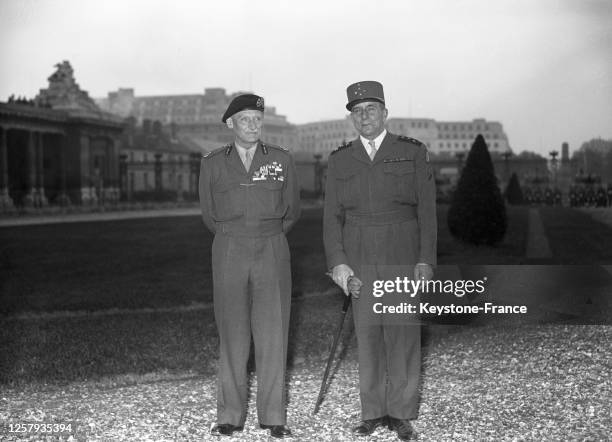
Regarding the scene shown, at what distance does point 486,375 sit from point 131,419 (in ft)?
10.3

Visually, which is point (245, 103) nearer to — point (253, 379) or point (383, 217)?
point (383, 217)

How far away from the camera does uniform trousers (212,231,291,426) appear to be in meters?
4.71

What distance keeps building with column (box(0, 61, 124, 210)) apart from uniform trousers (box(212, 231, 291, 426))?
112 ft

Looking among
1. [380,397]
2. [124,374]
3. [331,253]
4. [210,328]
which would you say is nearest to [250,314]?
[331,253]

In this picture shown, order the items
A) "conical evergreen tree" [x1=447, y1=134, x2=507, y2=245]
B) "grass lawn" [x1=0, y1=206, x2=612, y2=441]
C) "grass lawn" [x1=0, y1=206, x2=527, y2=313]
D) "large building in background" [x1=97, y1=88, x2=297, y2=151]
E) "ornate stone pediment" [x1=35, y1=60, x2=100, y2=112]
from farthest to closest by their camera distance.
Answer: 1. "large building in background" [x1=97, y1=88, x2=297, y2=151]
2. "ornate stone pediment" [x1=35, y1=60, x2=100, y2=112]
3. "conical evergreen tree" [x1=447, y1=134, x2=507, y2=245]
4. "grass lawn" [x1=0, y1=206, x2=527, y2=313]
5. "grass lawn" [x1=0, y1=206, x2=612, y2=441]

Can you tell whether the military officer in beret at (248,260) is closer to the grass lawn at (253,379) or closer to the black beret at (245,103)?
the black beret at (245,103)

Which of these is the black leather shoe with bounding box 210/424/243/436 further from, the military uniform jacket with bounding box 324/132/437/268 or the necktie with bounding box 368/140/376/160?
the necktie with bounding box 368/140/376/160

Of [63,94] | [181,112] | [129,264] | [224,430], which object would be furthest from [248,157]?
[181,112]

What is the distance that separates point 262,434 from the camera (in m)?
4.88

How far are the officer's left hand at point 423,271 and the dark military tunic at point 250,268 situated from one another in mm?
876

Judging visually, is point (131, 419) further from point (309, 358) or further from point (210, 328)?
point (210, 328)

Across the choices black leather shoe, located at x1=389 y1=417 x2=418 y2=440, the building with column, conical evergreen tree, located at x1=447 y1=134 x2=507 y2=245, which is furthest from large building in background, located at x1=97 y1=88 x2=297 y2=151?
black leather shoe, located at x1=389 y1=417 x2=418 y2=440

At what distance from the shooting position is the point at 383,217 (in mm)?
4738

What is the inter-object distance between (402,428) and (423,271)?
1.07 m
